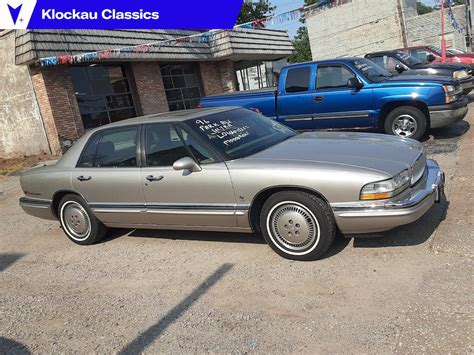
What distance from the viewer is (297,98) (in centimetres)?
877

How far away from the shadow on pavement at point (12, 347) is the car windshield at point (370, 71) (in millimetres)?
7010

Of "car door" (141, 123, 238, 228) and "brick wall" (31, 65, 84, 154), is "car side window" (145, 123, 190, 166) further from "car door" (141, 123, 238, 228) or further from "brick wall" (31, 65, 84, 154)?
"brick wall" (31, 65, 84, 154)

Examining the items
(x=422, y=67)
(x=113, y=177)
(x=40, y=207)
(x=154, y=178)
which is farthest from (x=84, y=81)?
(x=154, y=178)

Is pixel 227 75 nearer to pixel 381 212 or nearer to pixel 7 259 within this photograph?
pixel 7 259

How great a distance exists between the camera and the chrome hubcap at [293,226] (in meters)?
3.97

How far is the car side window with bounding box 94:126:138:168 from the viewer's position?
4.93 metres

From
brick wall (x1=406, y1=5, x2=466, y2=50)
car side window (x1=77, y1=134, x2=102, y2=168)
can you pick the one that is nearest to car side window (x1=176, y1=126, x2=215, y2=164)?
car side window (x1=77, y1=134, x2=102, y2=168)

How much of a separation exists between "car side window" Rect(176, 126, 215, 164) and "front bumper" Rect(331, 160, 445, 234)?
1.33 metres

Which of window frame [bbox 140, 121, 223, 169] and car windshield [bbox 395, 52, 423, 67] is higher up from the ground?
car windshield [bbox 395, 52, 423, 67]

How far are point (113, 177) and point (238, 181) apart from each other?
1.60 metres

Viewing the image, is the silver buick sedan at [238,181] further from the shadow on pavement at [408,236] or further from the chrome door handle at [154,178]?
the shadow on pavement at [408,236]

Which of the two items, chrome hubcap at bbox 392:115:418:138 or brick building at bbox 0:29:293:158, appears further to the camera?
brick building at bbox 0:29:293:158

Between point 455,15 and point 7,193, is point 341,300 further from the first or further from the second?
point 455,15

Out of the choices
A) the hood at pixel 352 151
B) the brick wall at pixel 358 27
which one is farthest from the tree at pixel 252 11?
the hood at pixel 352 151
